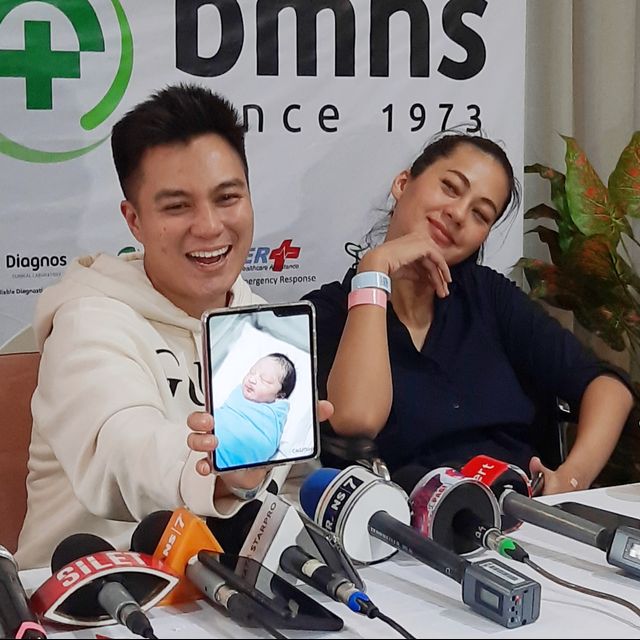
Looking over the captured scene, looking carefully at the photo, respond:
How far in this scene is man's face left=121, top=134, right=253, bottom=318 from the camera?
1.76 meters

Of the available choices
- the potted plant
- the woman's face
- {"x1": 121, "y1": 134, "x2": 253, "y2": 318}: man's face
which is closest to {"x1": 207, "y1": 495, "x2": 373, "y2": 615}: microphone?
{"x1": 121, "y1": 134, "x2": 253, "y2": 318}: man's face

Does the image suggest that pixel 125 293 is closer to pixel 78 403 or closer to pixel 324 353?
pixel 78 403

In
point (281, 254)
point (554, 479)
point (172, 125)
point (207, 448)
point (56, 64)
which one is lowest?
point (554, 479)

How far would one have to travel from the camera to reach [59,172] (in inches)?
83.4

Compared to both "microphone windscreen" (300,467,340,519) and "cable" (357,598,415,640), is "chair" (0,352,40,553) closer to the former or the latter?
"microphone windscreen" (300,467,340,519)

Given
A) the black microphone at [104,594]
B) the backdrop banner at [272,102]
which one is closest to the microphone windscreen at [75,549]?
the black microphone at [104,594]

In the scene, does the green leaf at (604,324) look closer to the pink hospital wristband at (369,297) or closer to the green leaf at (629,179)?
the green leaf at (629,179)

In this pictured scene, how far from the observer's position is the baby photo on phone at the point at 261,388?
1.08 meters

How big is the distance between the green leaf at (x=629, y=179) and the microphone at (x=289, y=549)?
159cm

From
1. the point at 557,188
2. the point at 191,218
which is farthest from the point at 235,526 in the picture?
the point at 557,188

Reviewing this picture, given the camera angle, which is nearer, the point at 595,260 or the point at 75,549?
the point at 75,549

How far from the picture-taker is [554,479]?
177 cm

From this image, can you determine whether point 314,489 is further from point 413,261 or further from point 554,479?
point 413,261

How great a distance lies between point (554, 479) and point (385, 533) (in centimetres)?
71
